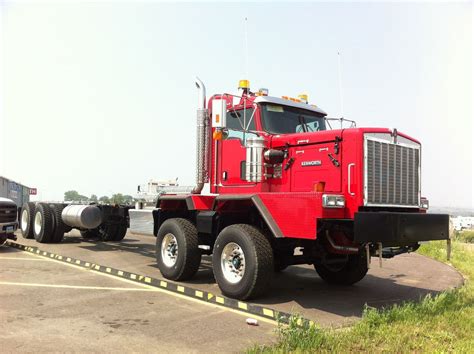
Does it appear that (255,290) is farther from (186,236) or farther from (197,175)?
(197,175)

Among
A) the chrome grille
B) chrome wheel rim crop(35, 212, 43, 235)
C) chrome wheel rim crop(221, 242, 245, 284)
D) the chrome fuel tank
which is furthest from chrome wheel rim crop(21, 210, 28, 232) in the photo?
the chrome grille

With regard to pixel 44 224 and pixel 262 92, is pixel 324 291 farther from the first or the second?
pixel 44 224

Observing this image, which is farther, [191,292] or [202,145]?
[202,145]

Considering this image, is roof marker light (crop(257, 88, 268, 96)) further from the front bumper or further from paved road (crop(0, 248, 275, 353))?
paved road (crop(0, 248, 275, 353))

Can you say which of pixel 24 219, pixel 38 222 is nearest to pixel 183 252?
pixel 38 222

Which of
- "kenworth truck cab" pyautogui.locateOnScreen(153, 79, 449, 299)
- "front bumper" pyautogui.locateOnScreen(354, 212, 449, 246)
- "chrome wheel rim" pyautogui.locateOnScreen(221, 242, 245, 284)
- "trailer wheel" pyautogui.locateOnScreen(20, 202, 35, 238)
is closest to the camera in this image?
"front bumper" pyautogui.locateOnScreen(354, 212, 449, 246)

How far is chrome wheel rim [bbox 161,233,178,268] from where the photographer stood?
8203 mm

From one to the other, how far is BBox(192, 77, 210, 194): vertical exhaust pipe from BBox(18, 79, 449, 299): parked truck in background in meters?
0.02

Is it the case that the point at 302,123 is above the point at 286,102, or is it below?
below

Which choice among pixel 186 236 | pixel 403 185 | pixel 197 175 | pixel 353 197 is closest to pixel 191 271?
pixel 186 236

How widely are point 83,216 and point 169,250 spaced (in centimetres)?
506

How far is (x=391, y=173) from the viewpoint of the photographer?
6.39m

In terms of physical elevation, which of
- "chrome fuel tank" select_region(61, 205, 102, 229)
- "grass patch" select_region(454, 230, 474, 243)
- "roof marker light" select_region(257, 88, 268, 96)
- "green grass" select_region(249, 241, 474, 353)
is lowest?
"grass patch" select_region(454, 230, 474, 243)

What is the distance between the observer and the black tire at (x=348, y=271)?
316 inches
